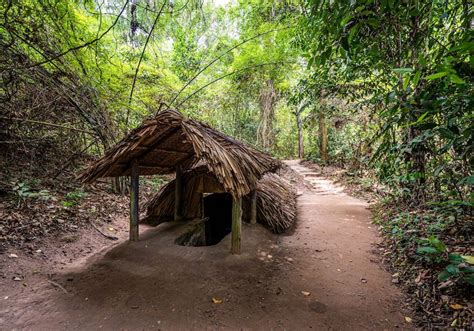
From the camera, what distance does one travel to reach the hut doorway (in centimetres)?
623

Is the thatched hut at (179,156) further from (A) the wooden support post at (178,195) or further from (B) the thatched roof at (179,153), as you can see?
(A) the wooden support post at (178,195)

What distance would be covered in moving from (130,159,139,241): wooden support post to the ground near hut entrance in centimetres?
18

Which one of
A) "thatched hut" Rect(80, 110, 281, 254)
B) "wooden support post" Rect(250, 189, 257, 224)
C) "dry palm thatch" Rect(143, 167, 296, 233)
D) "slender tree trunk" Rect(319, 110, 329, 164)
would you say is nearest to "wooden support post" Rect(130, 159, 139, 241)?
"thatched hut" Rect(80, 110, 281, 254)

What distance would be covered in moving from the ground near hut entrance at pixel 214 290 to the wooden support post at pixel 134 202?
18 centimetres

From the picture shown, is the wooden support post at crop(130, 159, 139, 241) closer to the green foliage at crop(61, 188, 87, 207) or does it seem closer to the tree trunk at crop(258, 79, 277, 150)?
the green foliage at crop(61, 188, 87, 207)

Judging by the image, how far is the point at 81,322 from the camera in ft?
7.32

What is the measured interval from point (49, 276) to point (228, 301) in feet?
6.96

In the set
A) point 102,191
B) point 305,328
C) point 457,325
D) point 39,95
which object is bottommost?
point 305,328

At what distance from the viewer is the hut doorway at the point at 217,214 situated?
623 cm

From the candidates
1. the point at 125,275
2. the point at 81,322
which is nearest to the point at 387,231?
the point at 125,275

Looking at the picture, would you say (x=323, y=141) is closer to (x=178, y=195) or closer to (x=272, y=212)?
(x=272, y=212)

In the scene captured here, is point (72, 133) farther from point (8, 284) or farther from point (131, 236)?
point (8, 284)

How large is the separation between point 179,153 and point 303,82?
3.05m

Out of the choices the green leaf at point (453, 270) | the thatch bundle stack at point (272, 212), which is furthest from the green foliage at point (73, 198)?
the green leaf at point (453, 270)
